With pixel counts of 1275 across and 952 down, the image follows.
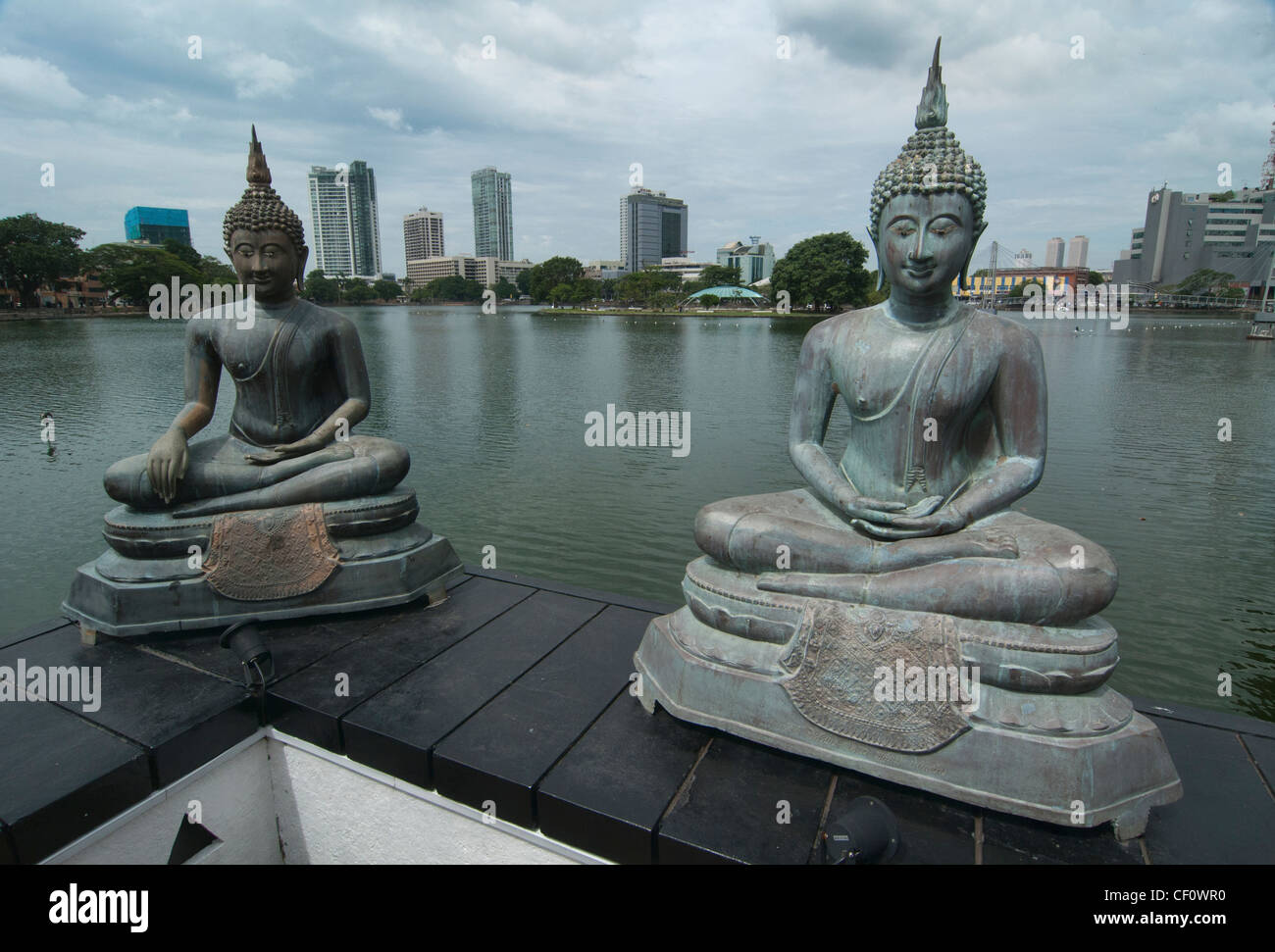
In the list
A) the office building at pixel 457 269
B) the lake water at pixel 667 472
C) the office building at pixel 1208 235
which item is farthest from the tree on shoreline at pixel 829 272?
the office building at pixel 457 269

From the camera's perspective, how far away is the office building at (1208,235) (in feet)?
244

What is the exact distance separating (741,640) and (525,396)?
62.7ft

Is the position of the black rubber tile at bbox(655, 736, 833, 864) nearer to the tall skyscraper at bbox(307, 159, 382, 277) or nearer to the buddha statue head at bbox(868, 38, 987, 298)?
the buddha statue head at bbox(868, 38, 987, 298)

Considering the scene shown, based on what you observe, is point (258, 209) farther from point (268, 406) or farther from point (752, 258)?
point (752, 258)

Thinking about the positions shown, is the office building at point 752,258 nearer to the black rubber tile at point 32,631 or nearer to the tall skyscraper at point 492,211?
the tall skyscraper at point 492,211

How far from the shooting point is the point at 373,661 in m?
4.48

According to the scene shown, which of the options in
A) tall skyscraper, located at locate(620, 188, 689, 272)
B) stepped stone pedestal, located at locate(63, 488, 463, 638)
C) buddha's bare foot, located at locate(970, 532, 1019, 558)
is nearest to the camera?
buddha's bare foot, located at locate(970, 532, 1019, 558)

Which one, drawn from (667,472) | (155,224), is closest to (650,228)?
(155,224)

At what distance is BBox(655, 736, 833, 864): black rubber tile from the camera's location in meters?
2.94

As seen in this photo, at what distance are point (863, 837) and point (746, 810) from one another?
585 millimetres

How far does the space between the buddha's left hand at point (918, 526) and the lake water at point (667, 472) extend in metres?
5.11

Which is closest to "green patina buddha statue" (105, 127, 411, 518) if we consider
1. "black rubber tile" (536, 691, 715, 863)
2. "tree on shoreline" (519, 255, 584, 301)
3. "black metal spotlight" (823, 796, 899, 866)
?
"black rubber tile" (536, 691, 715, 863)

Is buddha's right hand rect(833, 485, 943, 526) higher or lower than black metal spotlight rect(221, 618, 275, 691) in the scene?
higher

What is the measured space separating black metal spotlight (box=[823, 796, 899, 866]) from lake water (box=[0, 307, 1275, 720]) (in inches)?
228
